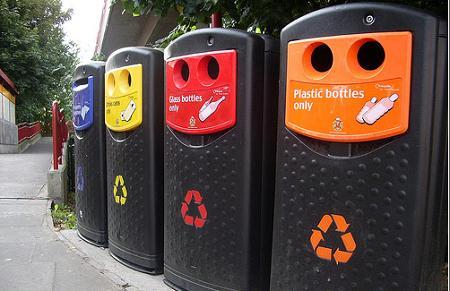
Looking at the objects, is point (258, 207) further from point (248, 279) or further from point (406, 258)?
point (406, 258)

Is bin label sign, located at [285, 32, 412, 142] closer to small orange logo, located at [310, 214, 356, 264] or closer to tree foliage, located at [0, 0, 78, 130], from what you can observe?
small orange logo, located at [310, 214, 356, 264]

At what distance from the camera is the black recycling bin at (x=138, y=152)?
3.56 meters

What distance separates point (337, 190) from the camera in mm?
2396

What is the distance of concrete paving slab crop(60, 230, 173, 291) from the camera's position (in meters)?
3.50

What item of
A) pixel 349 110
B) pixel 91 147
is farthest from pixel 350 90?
pixel 91 147

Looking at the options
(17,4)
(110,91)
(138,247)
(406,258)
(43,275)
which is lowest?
(43,275)

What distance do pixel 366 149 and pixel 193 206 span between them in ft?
4.21

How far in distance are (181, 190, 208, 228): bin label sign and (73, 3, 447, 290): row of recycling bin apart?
0.4 inches

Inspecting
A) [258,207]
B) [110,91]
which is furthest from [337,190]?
[110,91]

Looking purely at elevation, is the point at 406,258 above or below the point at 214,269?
above

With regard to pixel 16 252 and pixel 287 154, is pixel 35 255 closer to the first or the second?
pixel 16 252

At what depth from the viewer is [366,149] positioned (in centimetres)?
231

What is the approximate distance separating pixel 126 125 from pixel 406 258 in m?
2.29

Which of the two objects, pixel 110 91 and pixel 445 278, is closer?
pixel 445 278
